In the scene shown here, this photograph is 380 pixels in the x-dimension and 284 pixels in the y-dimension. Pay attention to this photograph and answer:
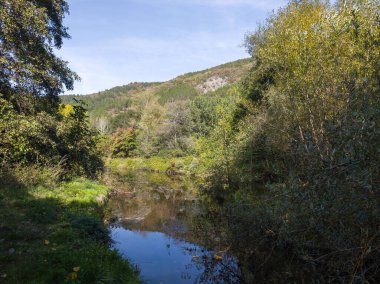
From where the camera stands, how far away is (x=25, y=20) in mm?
16125

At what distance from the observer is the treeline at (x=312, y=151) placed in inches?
220

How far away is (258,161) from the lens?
67.4 feet

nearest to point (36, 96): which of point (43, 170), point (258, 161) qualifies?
point (43, 170)

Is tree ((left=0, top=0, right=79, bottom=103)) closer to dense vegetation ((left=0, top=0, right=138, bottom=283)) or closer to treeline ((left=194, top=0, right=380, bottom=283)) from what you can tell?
dense vegetation ((left=0, top=0, right=138, bottom=283))

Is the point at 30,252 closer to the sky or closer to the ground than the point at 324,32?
closer to the ground

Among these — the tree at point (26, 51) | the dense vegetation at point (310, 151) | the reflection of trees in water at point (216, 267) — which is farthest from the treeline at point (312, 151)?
the tree at point (26, 51)

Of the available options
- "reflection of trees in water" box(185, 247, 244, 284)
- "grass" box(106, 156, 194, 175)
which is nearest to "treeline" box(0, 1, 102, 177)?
"reflection of trees in water" box(185, 247, 244, 284)

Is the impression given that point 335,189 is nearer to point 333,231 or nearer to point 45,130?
point 333,231

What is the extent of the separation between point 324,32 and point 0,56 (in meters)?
15.1

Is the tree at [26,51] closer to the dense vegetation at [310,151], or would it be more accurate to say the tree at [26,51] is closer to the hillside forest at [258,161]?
the hillside forest at [258,161]

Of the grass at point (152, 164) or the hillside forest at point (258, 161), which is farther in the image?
the grass at point (152, 164)

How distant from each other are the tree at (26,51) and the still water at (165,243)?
8407mm

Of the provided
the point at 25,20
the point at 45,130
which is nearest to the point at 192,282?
the point at 45,130

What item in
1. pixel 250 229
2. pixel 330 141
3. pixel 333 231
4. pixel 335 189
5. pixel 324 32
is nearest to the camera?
pixel 335 189
